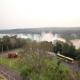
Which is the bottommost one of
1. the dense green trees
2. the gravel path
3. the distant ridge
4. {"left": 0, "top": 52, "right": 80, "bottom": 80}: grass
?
the gravel path

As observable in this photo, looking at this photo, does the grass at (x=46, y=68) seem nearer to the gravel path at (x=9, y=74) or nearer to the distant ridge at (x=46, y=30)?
the gravel path at (x=9, y=74)

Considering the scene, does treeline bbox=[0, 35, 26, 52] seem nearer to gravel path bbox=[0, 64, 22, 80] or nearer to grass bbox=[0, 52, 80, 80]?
grass bbox=[0, 52, 80, 80]

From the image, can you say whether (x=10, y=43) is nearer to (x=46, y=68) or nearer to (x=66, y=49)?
(x=46, y=68)

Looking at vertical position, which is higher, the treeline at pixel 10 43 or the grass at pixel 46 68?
the treeline at pixel 10 43

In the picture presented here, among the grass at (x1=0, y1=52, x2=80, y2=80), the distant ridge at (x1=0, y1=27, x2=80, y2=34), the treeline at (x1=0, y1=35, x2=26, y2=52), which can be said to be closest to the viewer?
the grass at (x1=0, y1=52, x2=80, y2=80)

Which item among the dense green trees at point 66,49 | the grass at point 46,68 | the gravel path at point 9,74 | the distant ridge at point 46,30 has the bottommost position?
the gravel path at point 9,74

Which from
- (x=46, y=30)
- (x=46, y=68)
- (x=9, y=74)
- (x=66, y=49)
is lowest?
(x=9, y=74)

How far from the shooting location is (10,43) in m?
3.57

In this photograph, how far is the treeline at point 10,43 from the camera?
3508mm

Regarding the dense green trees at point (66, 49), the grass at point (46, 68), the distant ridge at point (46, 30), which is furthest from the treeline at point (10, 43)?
the dense green trees at point (66, 49)

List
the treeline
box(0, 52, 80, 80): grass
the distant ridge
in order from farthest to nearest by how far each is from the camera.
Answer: the treeline, the distant ridge, box(0, 52, 80, 80): grass

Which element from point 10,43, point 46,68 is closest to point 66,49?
point 46,68

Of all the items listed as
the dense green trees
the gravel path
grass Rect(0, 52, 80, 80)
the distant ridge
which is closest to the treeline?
the distant ridge

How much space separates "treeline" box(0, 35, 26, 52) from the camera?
11.5 feet
